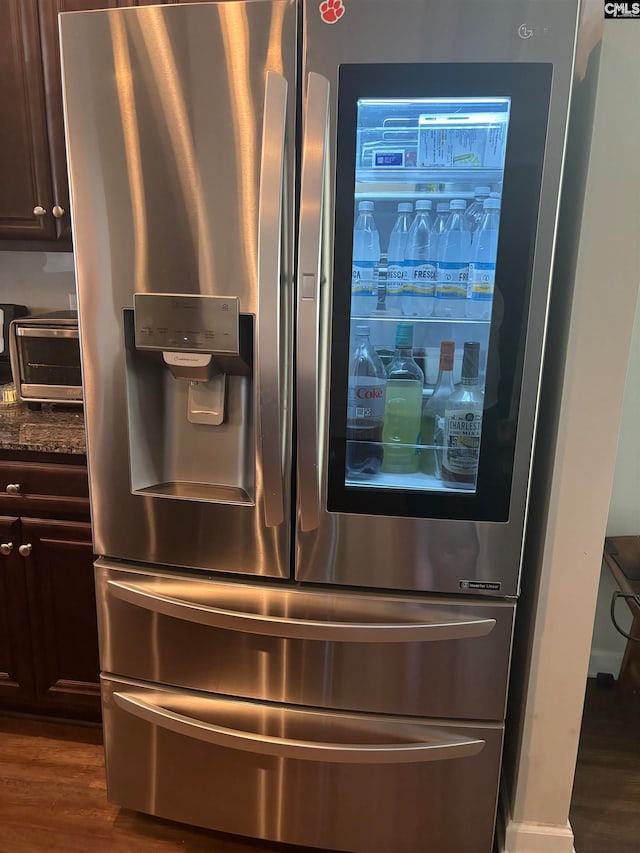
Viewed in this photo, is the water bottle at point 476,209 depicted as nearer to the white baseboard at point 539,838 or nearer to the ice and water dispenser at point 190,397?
the ice and water dispenser at point 190,397

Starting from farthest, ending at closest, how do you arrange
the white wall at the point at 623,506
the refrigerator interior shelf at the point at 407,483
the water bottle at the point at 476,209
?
the white wall at the point at 623,506
the refrigerator interior shelf at the point at 407,483
the water bottle at the point at 476,209

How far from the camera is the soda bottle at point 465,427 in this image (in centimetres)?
138

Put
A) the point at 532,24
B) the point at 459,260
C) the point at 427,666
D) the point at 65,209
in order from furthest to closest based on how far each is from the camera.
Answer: the point at 65,209 → the point at 427,666 → the point at 459,260 → the point at 532,24

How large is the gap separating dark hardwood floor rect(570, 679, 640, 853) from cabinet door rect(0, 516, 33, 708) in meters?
1.66

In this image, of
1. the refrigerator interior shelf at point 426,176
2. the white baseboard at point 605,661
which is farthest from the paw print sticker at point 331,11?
the white baseboard at point 605,661

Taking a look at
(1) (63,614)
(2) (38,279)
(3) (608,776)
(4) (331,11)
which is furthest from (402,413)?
(2) (38,279)

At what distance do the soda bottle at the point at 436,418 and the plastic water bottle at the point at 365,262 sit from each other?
0.19 meters

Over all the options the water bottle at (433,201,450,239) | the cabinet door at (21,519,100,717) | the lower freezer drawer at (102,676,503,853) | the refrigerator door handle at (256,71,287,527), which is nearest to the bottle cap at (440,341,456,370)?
the water bottle at (433,201,450,239)

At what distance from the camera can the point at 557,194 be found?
4.04 ft

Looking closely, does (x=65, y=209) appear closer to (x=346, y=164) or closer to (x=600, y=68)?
(x=346, y=164)

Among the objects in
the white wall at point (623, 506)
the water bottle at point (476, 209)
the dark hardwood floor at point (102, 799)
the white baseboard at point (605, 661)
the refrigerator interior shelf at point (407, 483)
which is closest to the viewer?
the water bottle at point (476, 209)

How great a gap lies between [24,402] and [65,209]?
25.4 inches

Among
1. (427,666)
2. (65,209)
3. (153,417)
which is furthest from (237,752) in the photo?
(65,209)

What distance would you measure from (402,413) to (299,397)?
27 centimetres
